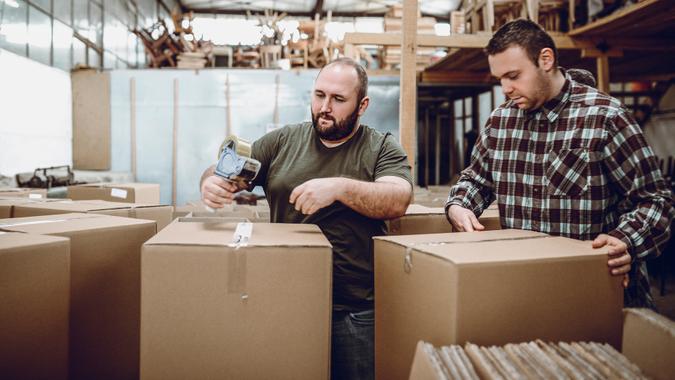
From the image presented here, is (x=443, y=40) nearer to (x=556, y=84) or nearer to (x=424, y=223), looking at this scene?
(x=556, y=84)

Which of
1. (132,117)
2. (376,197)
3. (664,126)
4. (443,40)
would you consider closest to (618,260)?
(376,197)

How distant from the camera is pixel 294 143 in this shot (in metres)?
1.88

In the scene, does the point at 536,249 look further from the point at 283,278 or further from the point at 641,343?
the point at 283,278

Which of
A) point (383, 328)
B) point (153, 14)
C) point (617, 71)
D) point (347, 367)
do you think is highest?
point (153, 14)

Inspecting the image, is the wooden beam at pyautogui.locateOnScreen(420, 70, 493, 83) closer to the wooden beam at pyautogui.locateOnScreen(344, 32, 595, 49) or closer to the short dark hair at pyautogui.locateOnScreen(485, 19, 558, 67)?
the wooden beam at pyautogui.locateOnScreen(344, 32, 595, 49)

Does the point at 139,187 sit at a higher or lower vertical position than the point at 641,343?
higher

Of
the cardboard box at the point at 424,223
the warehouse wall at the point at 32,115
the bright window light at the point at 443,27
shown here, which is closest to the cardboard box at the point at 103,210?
the cardboard box at the point at 424,223

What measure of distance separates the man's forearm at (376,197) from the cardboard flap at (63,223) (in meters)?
0.67

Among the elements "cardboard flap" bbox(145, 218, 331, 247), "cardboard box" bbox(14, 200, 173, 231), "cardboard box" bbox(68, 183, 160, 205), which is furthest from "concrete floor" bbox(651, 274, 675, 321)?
"cardboard box" bbox(68, 183, 160, 205)

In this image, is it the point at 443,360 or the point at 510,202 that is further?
the point at 510,202

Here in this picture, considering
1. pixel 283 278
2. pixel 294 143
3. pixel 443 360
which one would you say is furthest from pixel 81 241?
pixel 443 360

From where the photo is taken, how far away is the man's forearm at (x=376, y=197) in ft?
4.81

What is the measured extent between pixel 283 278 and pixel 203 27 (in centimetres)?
1449

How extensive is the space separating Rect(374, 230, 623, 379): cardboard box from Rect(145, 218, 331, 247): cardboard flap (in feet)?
0.75
